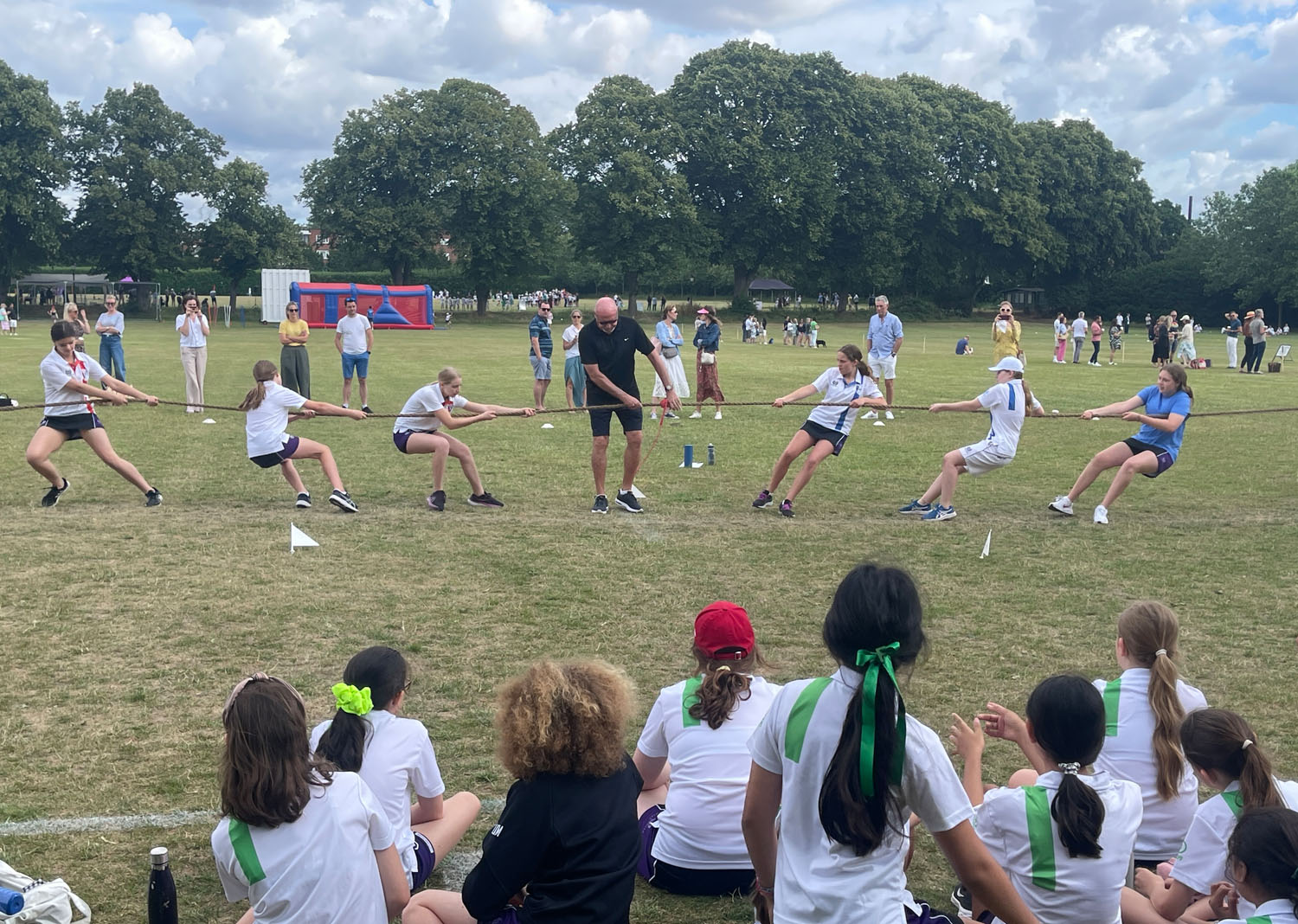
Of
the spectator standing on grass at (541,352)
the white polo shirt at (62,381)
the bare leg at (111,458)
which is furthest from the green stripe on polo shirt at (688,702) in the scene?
the spectator standing on grass at (541,352)

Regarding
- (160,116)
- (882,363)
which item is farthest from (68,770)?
(160,116)

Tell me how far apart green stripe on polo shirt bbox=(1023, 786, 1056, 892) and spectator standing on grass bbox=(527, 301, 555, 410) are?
15.7m

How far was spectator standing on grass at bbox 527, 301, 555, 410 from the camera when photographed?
62.4 ft

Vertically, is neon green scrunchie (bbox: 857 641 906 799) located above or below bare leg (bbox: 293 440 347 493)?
above

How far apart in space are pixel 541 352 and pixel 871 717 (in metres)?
17.0

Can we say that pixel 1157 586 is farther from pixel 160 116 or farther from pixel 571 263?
pixel 571 263

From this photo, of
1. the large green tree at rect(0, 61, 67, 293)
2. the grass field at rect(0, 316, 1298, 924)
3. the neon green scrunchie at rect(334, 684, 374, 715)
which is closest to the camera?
the neon green scrunchie at rect(334, 684, 374, 715)

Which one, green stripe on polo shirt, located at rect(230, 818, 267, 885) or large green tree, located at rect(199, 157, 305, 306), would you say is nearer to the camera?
green stripe on polo shirt, located at rect(230, 818, 267, 885)

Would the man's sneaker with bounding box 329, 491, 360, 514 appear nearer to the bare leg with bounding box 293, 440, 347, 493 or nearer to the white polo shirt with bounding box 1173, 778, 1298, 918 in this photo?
the bare leg with bounding box 293, 440, 347, 493

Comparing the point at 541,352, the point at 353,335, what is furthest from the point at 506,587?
the point at 353,335

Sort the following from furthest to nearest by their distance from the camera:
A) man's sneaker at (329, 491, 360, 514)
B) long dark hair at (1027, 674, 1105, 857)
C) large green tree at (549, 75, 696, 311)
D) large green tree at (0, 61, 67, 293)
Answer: large green tree at (549, 75, 696, 311)
large green tree at (0, 61, 67, 293)
man's sneaker at (329, 491, 360, 514)
long dark hair at (1027, 674, 1105, 857)

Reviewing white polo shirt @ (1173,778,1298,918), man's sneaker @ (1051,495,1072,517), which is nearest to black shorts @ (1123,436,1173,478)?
man's sneaker @ (1051,495,1072,517)

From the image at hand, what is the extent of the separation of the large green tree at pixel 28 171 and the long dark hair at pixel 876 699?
67.6 metres

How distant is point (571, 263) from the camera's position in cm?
8962
